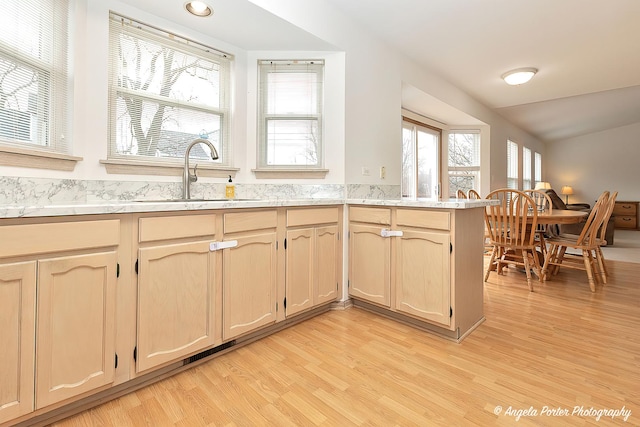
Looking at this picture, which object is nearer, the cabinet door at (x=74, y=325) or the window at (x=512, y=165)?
the cabinet door at (x=74, y=325)

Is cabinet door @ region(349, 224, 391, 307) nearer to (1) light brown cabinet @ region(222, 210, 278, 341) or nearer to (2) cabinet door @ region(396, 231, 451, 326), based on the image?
(2) cabinet door @ region(396, 231, 451, 326)

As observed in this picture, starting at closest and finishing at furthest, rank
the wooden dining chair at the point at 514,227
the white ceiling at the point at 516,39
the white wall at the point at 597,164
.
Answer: the white ceiling at the point at 516,39
the wooden dining chair at the point at 514,227
the white wall at the point at 597,164

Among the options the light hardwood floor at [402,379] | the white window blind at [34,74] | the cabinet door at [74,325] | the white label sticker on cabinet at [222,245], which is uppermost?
the white window blind at [34,74]

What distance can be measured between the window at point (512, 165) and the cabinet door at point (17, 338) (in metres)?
7.41

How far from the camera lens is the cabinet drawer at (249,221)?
68.8 inches

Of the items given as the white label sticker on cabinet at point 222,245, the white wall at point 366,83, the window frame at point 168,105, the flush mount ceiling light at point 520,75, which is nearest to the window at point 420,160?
the white wall at point 366,83

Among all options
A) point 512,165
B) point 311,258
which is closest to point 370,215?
point 311,258

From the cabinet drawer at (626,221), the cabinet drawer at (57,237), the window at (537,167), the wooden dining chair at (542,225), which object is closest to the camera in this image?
the cabinet drawer at (57,237)

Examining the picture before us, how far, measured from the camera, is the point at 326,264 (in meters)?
2.37

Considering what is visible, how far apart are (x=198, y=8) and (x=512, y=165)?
6975 millimetres

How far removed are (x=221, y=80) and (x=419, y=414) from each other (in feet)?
8.36

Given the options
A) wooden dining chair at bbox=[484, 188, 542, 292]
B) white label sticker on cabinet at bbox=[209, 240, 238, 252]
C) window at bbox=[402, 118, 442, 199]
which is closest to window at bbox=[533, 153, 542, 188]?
window at bbox=[402, 118, 442, 199]

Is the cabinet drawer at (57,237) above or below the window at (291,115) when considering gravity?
below

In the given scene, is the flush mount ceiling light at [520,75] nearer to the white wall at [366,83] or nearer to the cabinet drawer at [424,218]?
the white wall at [366,83]
